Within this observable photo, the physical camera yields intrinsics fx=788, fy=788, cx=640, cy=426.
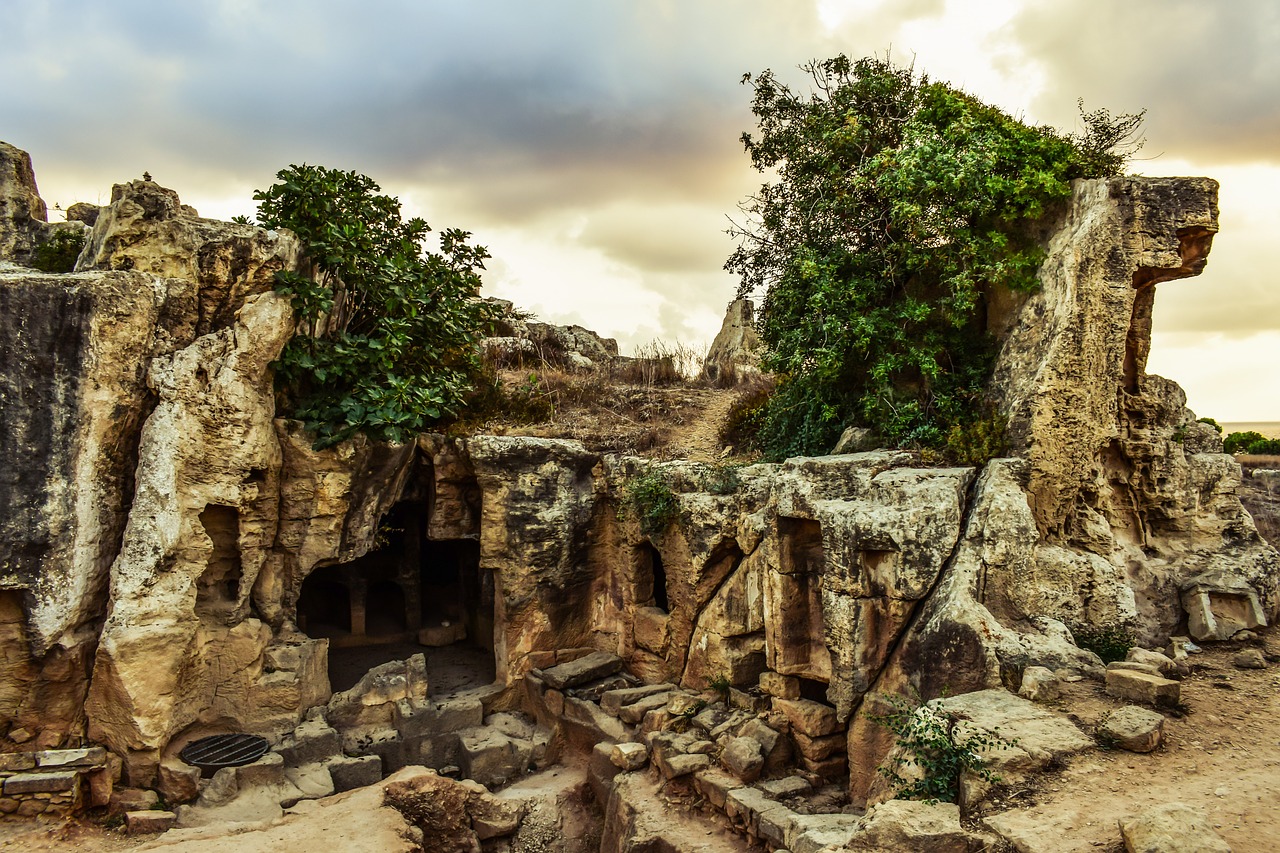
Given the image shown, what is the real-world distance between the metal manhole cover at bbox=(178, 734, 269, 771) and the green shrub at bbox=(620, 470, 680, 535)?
17.0ft

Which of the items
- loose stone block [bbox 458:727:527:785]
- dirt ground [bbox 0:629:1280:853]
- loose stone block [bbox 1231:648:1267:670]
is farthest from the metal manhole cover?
loose stone block [bbox 1231:648:1267:670]

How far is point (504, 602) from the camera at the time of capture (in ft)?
35.4

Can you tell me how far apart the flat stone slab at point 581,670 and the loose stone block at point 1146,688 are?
629 centimetres

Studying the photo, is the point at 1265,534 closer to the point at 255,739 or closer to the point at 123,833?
the point at 255,739

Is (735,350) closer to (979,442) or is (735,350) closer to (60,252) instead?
(979,442)

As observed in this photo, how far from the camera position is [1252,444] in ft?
53.9

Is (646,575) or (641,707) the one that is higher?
(646,575)

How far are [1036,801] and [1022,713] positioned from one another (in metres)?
0.98

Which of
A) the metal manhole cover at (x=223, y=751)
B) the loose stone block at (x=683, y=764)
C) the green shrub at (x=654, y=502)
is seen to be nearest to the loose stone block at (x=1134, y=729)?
the loose stone block at (x=683, y=764)

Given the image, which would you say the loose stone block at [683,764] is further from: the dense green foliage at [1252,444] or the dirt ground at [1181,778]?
the dense green foliage at [1252,444]

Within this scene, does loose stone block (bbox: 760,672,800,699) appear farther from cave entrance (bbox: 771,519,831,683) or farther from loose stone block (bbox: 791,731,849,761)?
loose stone block (bbox: 791,731,849,761)

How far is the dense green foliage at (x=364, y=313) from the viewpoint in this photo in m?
9.75

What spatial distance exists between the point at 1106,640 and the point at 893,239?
4.99m

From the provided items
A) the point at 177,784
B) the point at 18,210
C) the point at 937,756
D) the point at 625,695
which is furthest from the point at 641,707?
the point at 18,210
